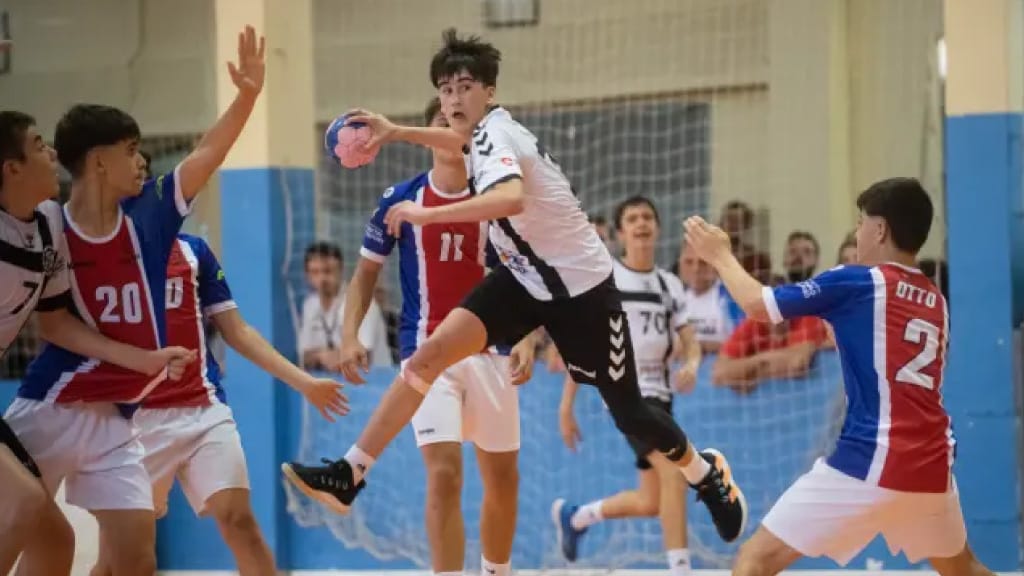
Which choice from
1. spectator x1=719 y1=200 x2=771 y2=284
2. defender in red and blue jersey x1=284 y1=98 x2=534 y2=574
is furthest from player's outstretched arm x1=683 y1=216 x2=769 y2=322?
spectator x1=719 y1=200 x2=771 y2=284

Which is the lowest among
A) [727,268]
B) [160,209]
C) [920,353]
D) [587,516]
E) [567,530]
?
[567,530]

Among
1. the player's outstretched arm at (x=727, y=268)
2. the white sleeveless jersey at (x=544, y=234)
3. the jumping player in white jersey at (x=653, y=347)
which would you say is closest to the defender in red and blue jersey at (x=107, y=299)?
the white sleeveless jersey at (x=544, y=234)

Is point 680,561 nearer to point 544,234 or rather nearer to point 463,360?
point 463,360

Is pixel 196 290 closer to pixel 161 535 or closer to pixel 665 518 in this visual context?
pixel 665 518

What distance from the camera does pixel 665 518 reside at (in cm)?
775

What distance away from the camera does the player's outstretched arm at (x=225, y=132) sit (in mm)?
5258

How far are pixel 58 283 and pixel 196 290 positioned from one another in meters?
0.91

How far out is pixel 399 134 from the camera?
5727 mm

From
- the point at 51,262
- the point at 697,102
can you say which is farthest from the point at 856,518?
the point at 697,102

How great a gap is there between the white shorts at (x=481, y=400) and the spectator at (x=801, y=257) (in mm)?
3280

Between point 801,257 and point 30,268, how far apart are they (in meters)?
5.44

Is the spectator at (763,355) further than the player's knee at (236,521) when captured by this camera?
Yes

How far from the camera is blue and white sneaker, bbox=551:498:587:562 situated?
28.9 ft

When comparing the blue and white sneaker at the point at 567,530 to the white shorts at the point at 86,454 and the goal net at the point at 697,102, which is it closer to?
the goal net at the point at 697,102
